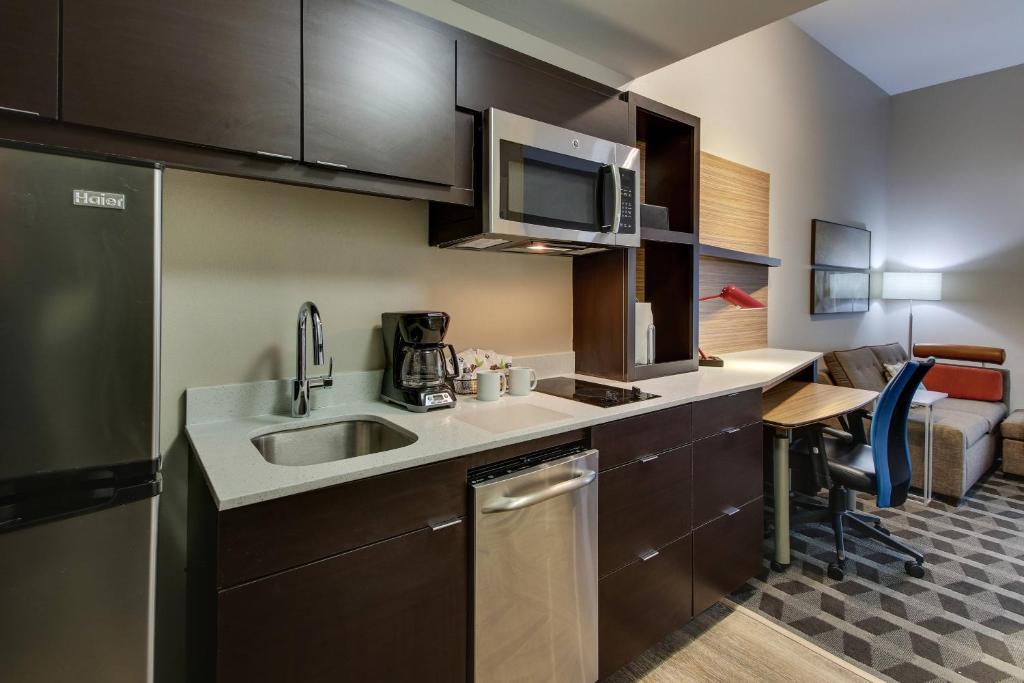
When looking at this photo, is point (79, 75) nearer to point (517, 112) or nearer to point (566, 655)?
point (517, 112)

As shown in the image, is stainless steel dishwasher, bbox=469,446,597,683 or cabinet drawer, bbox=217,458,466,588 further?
stainless steel dishwasher, bbox=469,446,597,683

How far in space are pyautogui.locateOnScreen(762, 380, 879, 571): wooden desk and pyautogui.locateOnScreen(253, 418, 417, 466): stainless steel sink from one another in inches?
64.3

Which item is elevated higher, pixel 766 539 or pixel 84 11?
pixel 84 11

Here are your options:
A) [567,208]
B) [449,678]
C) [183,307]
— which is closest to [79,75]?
[183,307]

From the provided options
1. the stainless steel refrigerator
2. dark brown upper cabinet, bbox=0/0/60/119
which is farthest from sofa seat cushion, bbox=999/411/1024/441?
dark brown upper cabinet, bbox=0/0/60/119

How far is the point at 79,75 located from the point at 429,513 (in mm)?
1150

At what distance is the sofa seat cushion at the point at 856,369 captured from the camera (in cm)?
367

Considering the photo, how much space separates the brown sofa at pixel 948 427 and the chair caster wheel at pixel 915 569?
3.99 feet

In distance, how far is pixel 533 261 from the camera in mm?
2211

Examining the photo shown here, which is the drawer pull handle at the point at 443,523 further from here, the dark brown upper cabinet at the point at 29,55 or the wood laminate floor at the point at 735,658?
the dark brown upper cabinet at the point at 29,55

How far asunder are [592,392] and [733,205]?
200 cm

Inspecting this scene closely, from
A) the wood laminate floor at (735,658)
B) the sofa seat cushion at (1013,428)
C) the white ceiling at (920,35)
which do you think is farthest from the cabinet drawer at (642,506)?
the white ceiling at (920,35)

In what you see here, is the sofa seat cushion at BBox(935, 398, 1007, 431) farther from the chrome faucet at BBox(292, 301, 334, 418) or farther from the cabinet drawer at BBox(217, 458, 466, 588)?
the chrome faucet at BBox(292, 301, 334, 418)

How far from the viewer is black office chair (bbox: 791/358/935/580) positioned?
7.24 feet
